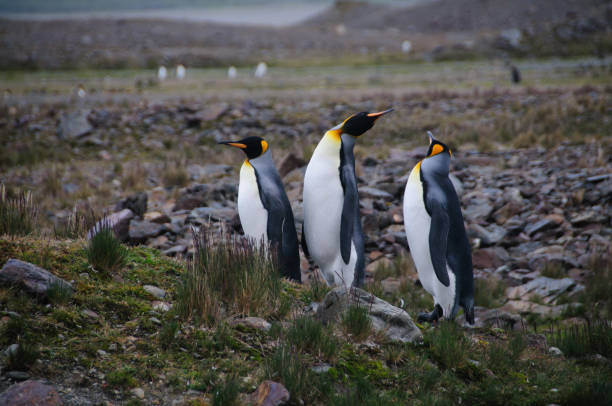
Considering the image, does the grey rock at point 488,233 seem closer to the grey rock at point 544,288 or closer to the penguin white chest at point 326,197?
the grey rock at point 544,288

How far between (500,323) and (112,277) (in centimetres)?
403

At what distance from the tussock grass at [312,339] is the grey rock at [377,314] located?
473mm

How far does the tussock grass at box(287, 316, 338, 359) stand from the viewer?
3.80m

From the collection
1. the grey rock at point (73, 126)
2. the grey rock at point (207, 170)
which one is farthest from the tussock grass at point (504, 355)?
the grey rock at point (73, 126)

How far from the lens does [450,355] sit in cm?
409

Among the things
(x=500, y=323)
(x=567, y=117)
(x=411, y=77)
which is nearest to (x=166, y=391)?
(x=500, y=323)

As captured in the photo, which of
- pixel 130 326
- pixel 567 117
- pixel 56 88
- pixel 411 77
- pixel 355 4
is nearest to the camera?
pixel 130 326

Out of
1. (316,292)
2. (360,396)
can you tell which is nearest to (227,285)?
(316,292)

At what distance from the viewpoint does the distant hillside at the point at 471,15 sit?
9231cm

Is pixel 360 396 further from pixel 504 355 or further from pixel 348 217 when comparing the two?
pixel 348 217

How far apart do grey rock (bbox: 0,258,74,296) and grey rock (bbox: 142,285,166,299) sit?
71cm

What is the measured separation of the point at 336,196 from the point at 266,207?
0.85 m

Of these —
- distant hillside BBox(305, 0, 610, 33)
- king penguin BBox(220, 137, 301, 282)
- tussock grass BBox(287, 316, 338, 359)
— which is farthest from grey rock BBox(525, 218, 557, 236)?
distant hillside BBox(305, 0, 610, 33)

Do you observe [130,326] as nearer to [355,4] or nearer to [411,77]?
[411,77]
